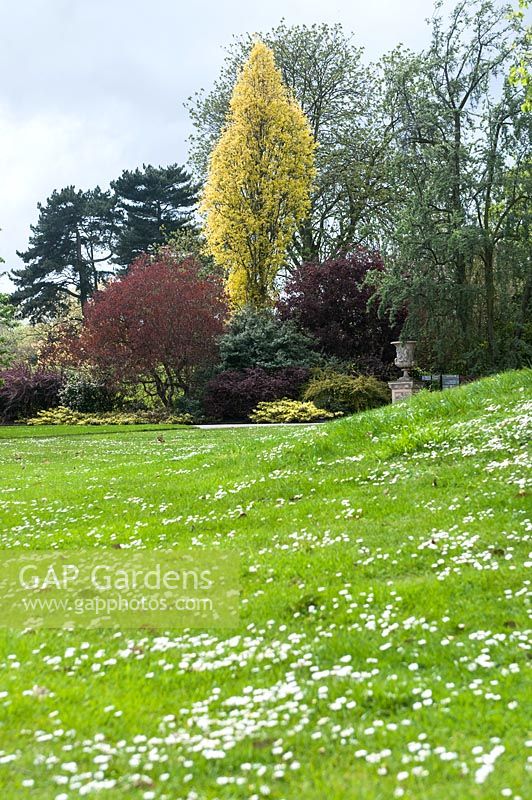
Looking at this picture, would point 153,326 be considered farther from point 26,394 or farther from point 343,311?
point 343,311

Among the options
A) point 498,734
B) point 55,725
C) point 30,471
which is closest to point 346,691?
point 498,734

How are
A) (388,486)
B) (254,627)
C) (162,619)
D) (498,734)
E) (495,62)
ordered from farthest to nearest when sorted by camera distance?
1. (495,62)
2. (388,486)
3. (162,619)
4. (254,627)
5. (498,734)

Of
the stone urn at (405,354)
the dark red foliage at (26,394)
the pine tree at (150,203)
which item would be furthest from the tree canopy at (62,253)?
the stone urn at (405,354)

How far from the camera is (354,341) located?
2344cm

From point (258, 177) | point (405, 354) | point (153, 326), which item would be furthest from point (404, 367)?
point (258, 177)

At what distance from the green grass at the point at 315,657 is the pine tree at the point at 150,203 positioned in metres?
39.9

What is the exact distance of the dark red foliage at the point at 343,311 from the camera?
75.3ft

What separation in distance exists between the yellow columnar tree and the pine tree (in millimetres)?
18969

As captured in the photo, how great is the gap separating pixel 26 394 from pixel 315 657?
926 inches

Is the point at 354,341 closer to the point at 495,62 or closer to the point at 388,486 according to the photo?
the point at 495,62

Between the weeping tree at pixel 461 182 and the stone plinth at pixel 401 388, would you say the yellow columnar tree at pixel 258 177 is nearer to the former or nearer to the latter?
the weeping tree at pixel 461 182

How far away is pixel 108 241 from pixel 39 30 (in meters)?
32.2

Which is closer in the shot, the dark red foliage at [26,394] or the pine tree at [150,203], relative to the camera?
the dark red foliage at [26,394]

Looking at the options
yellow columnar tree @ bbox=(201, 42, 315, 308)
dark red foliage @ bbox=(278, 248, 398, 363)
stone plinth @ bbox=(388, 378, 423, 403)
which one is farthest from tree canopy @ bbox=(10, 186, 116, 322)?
stone plinth @ bbox=(388, 378, 423, 403)
